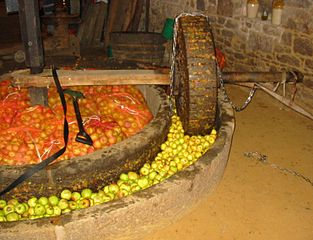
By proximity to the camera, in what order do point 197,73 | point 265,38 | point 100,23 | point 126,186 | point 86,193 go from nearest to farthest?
point 86,193 < point 126,186 < point 197,73 < point 265,38 < point 100,23

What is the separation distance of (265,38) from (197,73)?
3695 mm

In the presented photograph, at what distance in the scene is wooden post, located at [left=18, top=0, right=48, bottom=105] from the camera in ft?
12.4

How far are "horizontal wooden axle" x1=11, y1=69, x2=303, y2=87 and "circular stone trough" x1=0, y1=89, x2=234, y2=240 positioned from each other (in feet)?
3.55

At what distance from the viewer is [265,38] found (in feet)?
22.5

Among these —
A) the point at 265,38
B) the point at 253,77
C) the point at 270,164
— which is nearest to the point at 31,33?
the point at 253,77

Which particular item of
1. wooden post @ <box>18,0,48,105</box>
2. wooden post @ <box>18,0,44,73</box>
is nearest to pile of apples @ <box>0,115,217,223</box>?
wooden post @ <box>18,0,48,105</box>

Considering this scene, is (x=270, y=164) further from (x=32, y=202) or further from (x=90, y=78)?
(x=32, y=202)

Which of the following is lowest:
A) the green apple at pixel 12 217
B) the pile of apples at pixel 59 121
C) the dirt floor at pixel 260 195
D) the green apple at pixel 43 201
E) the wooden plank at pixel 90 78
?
the dirt floor at pixel 260 195

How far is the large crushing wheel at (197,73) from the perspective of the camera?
3809 millimetres

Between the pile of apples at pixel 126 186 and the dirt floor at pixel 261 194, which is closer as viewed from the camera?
the pile of apples at pixel 126 186

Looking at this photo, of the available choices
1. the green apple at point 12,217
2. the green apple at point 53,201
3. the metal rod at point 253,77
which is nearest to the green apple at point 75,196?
the green apple at point 53,201

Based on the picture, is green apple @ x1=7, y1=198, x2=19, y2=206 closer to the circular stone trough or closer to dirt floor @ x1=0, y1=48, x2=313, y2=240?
the circular stone trough

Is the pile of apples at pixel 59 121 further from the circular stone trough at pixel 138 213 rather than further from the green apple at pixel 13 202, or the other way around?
the circular stone trough at pixel 138 213

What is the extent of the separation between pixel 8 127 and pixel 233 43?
5.54 metres
